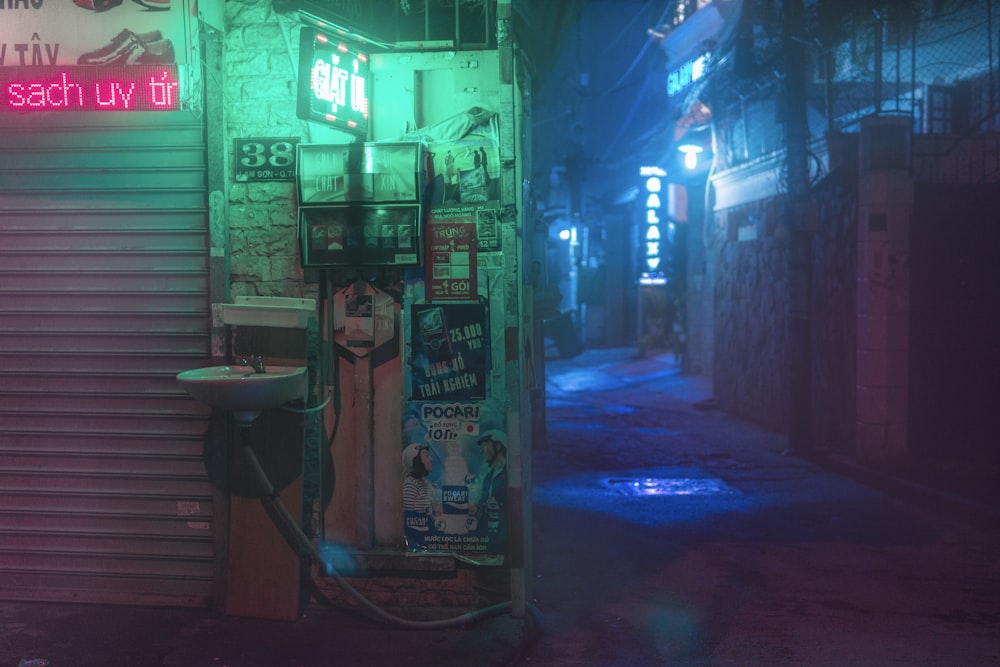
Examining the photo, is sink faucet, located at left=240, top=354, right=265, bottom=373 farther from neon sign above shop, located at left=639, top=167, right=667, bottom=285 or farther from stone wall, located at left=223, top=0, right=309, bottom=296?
neon sign above shop, located at left=639, top=167, right=667, bottom=285

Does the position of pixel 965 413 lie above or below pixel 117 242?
below

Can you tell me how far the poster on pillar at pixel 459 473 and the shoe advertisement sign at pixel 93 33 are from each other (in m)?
2.70

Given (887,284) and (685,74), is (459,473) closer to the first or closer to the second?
(887,284)

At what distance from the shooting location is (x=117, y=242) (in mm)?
5230

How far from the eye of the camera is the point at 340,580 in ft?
15.4

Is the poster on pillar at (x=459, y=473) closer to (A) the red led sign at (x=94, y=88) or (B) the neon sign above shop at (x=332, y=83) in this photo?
(B) the neon sign above shop at (x=332, y=83)

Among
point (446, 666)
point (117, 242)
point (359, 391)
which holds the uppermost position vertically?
point (117, 242)

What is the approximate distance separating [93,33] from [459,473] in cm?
354

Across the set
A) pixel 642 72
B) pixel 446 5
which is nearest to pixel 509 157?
pixel 446 5

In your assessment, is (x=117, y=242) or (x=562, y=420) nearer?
(x=117, y=242)

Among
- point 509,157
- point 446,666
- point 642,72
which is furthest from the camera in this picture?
point 642,72

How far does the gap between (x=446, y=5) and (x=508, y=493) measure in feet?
10.0

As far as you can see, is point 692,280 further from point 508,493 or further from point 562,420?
point 508,493

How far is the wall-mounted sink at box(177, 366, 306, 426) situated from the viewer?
437 centimetres
